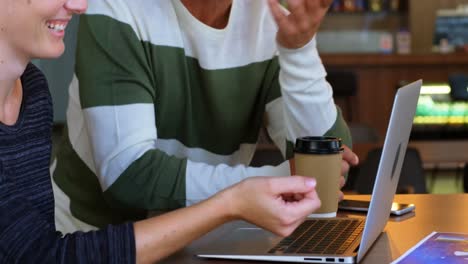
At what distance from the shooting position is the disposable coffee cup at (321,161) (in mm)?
1478

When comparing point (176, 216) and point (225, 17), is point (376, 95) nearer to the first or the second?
point (225, 17)

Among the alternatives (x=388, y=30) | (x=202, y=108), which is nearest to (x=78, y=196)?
(x=202, y=108)

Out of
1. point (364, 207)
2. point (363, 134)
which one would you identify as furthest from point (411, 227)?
point (363, 134)

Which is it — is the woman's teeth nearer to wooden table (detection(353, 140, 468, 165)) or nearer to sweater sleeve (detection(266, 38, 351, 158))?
sweater sleeve (detection(266, 38, 351, 158))

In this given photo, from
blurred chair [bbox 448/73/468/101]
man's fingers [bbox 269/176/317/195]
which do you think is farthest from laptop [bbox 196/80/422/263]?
blurred chair [bbox 448/73/468/101]

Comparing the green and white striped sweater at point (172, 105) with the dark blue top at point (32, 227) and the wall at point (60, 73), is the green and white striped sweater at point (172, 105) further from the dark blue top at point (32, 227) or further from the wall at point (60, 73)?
the wall at point (60, 73)

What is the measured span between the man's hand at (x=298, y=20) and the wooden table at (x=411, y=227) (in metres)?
0.35

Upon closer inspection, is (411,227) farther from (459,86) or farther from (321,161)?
(459,86)

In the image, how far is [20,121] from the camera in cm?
138

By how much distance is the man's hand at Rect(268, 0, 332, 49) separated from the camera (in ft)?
5.15

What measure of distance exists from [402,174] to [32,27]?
284 centimetres

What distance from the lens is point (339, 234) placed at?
1.45 metres

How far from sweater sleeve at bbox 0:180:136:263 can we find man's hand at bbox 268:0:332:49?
0.55 metres

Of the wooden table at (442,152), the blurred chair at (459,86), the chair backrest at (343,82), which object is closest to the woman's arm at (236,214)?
the wooden table at (442,152)
